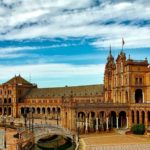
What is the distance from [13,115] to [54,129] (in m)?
91.8

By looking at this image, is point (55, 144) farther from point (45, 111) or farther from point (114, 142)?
point (45, 111)

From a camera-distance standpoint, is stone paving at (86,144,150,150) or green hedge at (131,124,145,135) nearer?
stone paving at (86,144,150,150)

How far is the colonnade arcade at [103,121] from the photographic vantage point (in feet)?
333

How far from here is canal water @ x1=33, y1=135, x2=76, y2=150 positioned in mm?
84188

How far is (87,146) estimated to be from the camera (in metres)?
75.1

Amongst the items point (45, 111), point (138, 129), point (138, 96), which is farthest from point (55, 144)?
point (45, 111)

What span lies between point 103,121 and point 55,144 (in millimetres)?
18840

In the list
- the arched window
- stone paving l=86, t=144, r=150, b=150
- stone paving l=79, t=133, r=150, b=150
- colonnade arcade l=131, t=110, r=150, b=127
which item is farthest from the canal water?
the arched window

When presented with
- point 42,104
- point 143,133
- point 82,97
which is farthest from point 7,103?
point 143,133

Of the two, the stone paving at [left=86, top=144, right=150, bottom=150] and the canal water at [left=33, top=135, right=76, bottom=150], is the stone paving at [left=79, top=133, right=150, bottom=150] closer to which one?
the stone paving at [left=86, top=144, right=150, bottom=150]

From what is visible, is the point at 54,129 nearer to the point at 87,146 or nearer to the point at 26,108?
the point at 87,146

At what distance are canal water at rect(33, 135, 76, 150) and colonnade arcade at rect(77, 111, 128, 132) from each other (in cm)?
822

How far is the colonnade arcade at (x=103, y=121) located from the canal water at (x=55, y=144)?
324 inches

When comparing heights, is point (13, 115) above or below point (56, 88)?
below
